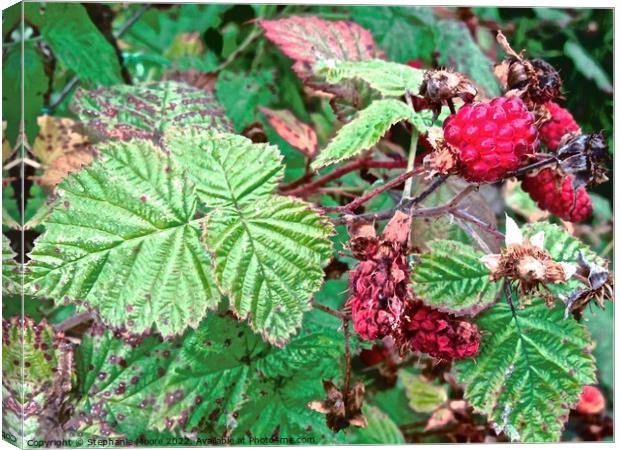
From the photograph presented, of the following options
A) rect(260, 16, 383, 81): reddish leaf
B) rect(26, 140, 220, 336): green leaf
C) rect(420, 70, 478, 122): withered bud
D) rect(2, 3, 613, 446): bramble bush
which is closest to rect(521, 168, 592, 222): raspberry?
rect(2, 3, 613, 446): bramble bush

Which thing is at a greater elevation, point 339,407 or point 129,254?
point 129,254

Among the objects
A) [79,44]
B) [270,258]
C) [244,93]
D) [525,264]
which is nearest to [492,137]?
[525,264]

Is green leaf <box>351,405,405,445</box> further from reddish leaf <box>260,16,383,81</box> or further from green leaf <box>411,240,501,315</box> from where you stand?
reddish leaf <box>260,16,383,81</box>

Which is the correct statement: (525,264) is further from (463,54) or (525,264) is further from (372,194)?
(463,54)

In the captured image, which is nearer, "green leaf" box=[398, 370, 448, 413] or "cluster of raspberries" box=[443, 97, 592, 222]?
"cluster of raspberries" box=[443, 97, 592, 222]

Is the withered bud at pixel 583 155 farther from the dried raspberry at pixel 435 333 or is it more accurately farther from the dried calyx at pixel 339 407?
the dried calyx at pixel 339 407
